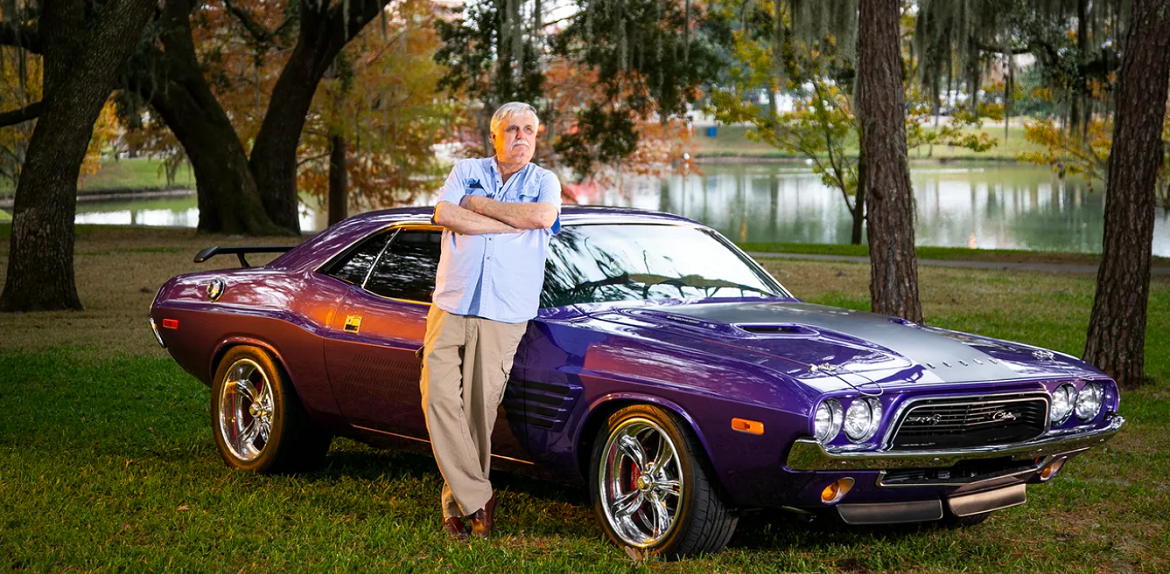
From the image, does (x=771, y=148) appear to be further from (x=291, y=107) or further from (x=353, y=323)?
(x=353, y=323)

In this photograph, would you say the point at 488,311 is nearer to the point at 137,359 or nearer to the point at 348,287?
the point at 348,287

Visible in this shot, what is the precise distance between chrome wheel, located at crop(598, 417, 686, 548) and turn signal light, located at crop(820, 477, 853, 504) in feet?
1.75

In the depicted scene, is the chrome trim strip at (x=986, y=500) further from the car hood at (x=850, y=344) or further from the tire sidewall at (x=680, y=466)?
the tire sidewall at (x=680, y=466)

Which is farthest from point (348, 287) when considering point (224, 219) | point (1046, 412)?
point (224, 219)

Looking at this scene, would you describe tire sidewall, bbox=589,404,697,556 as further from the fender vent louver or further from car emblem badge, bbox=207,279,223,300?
car emblem badge, bbox=207,279,223,300

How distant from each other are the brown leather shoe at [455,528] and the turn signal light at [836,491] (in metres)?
1.54

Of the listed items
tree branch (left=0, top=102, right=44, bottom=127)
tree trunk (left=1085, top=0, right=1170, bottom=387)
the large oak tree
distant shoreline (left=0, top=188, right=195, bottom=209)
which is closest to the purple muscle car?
tree trunk (left=1085, top=0, right=1170, bottom=387)

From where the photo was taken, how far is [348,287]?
20.5 ft

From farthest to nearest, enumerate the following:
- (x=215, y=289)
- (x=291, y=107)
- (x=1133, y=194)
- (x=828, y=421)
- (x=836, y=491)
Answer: (x=291, y=107) → (x=1133, y=194) → (x=215, y=289) → (x=836, y=491) → (x=828, y=421)

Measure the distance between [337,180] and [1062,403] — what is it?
30.0 metres

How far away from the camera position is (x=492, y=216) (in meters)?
5.33

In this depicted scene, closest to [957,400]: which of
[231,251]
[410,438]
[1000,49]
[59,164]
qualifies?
[410,438]

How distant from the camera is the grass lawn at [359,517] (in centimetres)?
507

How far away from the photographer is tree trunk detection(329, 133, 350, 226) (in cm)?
3331
